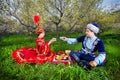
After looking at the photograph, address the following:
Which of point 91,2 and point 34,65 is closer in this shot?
point 34,65

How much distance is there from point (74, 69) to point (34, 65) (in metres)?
1.36

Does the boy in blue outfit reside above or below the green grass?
above

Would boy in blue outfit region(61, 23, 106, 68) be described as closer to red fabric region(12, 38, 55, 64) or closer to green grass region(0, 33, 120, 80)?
green grass region(0, 33, 120, 80)

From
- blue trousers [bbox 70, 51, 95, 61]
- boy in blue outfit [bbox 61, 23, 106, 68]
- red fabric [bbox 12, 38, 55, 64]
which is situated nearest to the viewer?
boy in blue outfit [bbox 61, 23, 106, 68]

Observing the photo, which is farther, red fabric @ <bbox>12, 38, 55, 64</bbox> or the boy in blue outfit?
red fabric @ <bbox>12, 38, 55, 64</bbox>

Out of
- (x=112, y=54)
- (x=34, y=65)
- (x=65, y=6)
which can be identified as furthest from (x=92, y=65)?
(x=65, y=6)

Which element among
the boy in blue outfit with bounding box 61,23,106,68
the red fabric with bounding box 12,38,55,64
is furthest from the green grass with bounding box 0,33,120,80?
the boy in blue outfit with bounding box 61,23,106,68

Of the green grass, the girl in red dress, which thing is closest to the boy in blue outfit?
the green grass

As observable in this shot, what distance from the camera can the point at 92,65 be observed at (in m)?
9.09

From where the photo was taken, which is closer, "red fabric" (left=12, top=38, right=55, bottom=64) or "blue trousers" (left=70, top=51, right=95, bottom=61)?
"blue trousers" (left=70, top=51, right=95, bottom=61)

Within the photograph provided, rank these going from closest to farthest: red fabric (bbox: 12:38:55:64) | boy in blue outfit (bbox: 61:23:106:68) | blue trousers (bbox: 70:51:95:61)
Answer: boy in blue outfit (bbox: 61:23:106:68) → blue trousers (bbox: 70:51:95:61) → red fabric (bbox: 12:38:55:64)

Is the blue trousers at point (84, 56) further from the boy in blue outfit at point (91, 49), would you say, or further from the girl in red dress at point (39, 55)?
the girl in red dress at point (39, 55)

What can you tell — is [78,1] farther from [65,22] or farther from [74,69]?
[74,69]

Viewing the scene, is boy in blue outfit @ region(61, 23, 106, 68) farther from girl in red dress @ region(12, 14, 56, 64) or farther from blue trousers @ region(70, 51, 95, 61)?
girl in red dress @ region(12, 14, 56, 64)
